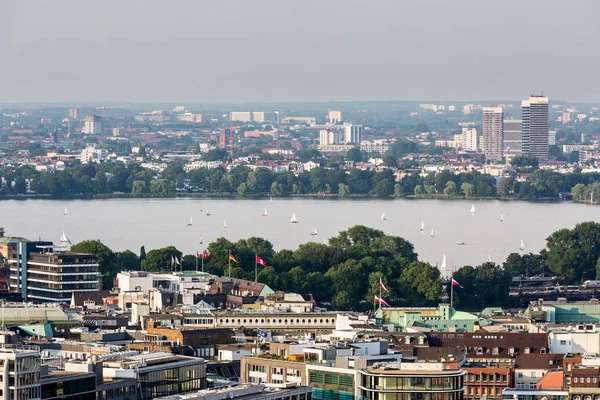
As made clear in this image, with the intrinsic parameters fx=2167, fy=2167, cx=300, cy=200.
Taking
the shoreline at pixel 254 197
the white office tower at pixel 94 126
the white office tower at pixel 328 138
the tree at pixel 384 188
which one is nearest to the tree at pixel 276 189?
the shoreline at pixel 254 197

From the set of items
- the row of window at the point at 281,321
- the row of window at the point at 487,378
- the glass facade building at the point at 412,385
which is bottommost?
the row of window at the point at 281,321

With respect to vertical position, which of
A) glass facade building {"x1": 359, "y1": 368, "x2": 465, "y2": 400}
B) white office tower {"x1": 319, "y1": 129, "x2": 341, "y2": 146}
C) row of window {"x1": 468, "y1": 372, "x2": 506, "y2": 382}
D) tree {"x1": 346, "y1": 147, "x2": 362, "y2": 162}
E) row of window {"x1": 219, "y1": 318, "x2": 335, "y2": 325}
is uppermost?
glass facade building {"x1": 359, "y1": 368, "x2": 465, "y2": 400}

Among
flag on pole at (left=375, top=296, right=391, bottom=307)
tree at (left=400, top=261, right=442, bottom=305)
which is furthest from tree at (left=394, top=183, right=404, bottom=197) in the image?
flag on pole at (left=375, top=296, right=391, bottom=307)

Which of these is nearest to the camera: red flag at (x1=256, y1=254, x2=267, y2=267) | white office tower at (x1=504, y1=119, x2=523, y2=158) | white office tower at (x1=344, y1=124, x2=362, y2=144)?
red flag at (x1=256, y1=254, x2=267, y2=267)

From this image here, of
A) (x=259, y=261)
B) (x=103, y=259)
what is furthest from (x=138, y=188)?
(x=259, y=261)

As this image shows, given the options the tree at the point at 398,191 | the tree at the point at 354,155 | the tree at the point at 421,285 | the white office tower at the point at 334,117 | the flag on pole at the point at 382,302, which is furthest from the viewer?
the white office tower at the point at 334,117

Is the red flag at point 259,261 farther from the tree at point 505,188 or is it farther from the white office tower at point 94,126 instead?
the white office tower at point 94,126

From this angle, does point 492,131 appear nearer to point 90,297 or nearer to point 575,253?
point 575,253

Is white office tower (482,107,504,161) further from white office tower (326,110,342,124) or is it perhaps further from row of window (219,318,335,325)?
row of window (219,318,335,325)
